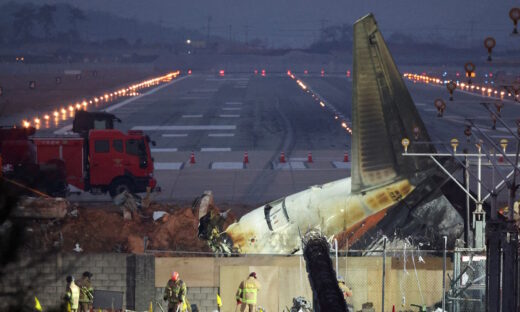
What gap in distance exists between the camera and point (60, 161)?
39.8 meters

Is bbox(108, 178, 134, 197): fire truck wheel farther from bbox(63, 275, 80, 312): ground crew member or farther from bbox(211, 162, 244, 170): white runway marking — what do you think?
bbox(63, 275, 80, 312): ground crew member

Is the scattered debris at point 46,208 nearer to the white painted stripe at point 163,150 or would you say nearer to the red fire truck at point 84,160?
the red fire truck at point 84,160

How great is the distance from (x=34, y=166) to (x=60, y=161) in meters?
1.08

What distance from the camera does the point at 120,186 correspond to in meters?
41.2

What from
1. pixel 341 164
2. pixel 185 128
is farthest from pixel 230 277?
pixel 185 128

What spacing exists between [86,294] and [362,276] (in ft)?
23.2

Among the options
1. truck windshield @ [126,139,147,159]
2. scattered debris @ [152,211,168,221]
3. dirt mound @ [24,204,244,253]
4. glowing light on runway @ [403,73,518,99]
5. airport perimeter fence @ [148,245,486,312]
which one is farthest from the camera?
glowing light on runway @ [403,73,518,99]

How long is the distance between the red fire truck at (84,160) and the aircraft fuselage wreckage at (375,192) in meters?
14.3

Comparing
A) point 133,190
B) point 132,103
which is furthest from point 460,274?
point 132,103

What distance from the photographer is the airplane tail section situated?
1043 inches

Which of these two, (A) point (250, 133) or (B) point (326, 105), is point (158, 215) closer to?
(A) point (250, 133)

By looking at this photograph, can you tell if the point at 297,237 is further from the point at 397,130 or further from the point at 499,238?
the point at 499,238

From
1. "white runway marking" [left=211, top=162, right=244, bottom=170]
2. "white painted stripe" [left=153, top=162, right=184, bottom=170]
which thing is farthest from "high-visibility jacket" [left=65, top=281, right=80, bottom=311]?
"white runway marking" [left=211, top=162, right=244, bottom=170]

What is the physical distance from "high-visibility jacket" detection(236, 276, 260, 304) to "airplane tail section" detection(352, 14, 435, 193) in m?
4.53
